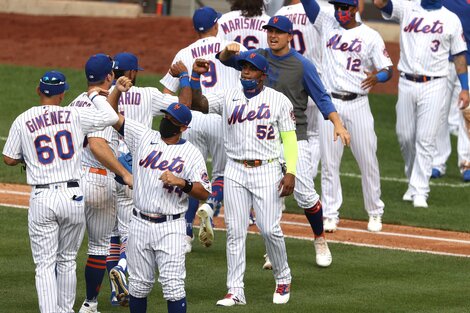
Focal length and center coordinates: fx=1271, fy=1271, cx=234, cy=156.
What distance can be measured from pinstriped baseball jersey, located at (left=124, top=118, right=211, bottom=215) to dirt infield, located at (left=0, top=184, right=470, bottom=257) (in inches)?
163

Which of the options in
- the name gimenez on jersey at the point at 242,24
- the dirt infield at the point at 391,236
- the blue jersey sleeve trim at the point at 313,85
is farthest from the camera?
the name gimenez on jersey at the point at 242,24

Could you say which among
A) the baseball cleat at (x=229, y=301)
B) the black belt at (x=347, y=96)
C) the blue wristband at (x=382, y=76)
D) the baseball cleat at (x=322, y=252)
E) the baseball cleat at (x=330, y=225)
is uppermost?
the blue wristband at (x=382, y=76)

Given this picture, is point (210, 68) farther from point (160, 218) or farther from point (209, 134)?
point (160, 218)

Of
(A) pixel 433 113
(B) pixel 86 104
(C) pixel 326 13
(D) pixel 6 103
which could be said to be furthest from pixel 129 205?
(D) pixel 6 103

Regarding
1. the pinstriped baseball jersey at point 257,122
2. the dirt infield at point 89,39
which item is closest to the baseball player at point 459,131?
the dirt infield at point 89,39

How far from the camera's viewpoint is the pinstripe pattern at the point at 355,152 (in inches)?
525

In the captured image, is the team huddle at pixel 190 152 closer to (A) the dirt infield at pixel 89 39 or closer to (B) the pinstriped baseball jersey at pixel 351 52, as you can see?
(B) the pinstriped baseball jersey at pixel 351 52

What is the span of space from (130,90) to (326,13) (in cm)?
345

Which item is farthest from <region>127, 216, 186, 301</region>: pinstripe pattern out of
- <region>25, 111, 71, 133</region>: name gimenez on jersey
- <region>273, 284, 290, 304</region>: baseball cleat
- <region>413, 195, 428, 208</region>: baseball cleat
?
<region>413, 195, 428, 208</region>: baseball cleat

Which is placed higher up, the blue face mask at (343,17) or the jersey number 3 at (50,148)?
the blue face mask at (343,17)

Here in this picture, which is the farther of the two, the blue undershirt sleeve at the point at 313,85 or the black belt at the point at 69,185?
the blue undershirt sleeve at the point at 313,85

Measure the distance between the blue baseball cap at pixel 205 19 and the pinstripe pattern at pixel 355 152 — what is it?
190 cm

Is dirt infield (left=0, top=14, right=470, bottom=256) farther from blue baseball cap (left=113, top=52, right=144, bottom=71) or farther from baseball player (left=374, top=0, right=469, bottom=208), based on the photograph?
blue baseball cap (left=113, top=52, right=144, bottom=71)

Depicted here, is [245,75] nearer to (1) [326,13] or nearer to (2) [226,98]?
(2) [226,98]
